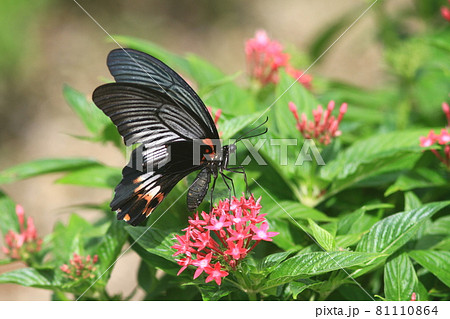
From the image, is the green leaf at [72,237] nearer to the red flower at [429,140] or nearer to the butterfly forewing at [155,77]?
the butterfly forewing at [155,77]

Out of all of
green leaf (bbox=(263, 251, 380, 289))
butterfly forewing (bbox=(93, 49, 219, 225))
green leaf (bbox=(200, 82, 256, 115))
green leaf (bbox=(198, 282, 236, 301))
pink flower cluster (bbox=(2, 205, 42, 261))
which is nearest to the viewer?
green leaf (bbox=(263, 251, 380, 289))

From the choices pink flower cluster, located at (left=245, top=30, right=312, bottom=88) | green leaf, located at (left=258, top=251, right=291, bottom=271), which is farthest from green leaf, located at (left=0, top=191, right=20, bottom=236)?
pink flower cluster, located at (left=245, top=30, right=312, bottom=88)

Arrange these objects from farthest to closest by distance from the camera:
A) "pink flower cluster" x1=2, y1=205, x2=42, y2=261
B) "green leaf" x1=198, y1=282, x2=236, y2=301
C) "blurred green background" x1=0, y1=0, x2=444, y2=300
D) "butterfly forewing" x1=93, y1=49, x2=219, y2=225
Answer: "blurred green background" x1=0, y1=0, x2=444, y2=300, "pink flower cluster" x1=2, y1=205, x2=42, y2=261, "butterfly forewing" x1=93, y1=49, x2=219, y2=225, "green leaf" x1=198, y1=282, x2=236, y2=301

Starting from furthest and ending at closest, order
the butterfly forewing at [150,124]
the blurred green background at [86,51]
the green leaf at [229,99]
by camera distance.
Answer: the blurred green background at [86,51] → the green leaf at [229,99] → the butterfly forewing at [150,124]

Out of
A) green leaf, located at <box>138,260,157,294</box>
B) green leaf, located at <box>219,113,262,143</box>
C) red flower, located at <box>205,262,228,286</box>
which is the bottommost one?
green leaf, located at <box>138,260,157,294</box>

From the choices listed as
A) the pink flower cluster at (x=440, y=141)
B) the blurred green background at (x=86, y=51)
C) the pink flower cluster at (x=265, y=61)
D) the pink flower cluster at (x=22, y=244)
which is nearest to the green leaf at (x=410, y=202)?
the pink flower cluster at (x=440, y=141)

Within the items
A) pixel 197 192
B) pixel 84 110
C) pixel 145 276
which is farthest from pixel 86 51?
pixel 197 192

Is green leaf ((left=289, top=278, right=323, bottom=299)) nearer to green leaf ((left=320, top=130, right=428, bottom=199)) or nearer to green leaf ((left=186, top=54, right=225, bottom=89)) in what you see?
green leaf ((left=320, top=130, right=428, bottom=199))

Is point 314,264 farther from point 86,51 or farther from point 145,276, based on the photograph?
point 86,51
